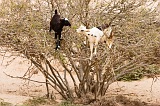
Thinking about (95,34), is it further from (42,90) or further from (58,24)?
(42,90)

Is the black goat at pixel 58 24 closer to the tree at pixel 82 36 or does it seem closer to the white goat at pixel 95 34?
the white goat at pixel 95 34

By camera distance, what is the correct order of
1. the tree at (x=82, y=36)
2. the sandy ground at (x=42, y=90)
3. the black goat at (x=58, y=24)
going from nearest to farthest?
the black goat at (x=58, y=24)
the tree at (x=82, y=36)
the sandy ground at (x=42, y=90)

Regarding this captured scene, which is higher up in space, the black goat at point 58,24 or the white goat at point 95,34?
the black goat at point 58,24

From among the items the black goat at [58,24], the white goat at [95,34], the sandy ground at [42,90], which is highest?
the black goat at [58,24]

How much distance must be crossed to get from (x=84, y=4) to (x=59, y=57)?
1.14 m

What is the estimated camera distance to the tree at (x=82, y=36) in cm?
747

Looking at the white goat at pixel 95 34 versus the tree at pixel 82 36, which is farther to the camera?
the tree at pixel 82 36

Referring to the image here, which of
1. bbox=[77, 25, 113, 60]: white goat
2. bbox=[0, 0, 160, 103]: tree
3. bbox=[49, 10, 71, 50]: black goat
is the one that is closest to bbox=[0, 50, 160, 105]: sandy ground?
bbox=[0, 0, 160, 103]: tree

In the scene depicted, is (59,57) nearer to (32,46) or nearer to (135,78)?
(32,46)

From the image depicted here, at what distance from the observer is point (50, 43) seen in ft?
24.2

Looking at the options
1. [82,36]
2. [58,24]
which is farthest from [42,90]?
[58,24]

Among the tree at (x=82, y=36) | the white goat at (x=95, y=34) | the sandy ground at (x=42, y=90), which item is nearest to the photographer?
the white goat at (x=95, y=34)

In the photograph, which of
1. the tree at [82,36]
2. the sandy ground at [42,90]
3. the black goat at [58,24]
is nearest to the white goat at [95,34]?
the black goat at [58,24]

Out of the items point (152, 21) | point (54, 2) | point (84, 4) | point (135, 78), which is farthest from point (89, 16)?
point (135, 78)
